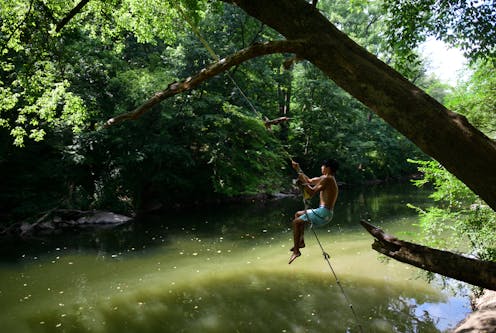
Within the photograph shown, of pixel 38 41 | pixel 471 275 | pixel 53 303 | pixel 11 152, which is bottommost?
pixel 53 303

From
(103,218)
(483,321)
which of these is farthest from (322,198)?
(103,218)

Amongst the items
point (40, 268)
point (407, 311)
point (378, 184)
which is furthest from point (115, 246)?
point (378, 184)

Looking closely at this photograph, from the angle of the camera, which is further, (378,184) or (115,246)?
(378,184)

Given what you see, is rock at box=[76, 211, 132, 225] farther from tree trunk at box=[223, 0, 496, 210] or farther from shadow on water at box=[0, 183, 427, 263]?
tree trunk at box=[223, 0, 496, 210]

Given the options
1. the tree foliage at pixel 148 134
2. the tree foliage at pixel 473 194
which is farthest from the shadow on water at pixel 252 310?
the tree foliage at pixel 148 134

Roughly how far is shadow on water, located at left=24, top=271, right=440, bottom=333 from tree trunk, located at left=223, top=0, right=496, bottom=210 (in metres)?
4.22

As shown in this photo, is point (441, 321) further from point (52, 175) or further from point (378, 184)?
point (378, 184)

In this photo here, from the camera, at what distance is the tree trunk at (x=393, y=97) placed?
10.8 feet

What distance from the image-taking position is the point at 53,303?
8.25 metres

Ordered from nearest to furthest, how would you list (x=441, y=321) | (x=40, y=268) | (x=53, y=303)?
1. (x=441, y=321)
2. (x=53, y=303)
3. (x=40, y=268)

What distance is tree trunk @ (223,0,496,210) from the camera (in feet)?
10.8

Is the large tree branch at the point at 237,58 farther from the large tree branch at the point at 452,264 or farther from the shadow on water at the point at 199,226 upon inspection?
the shadow on water at the point at 199,226

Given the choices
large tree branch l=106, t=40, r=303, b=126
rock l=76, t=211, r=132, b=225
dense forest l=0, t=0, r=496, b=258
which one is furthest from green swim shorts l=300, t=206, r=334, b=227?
rock l=76, t=211, r=132, b=225

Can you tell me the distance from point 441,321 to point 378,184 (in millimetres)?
28567
